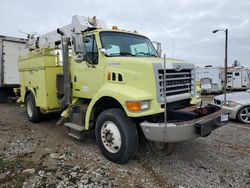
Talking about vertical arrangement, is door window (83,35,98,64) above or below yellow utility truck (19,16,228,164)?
above

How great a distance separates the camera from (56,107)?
685cm

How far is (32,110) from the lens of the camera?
24.9 feet

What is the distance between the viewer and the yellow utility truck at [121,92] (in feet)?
13.4

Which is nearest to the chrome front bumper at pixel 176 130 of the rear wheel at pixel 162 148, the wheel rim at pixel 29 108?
the rear wheel at pixel 162 148

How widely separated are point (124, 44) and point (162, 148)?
7.67 ft

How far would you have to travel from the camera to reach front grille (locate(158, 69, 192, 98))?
4229mm

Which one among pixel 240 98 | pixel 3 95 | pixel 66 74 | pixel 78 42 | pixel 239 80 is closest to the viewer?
pixel 78 42

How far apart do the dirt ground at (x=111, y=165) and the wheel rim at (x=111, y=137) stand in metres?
0.29

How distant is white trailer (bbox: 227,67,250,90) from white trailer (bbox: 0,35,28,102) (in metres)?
20.5

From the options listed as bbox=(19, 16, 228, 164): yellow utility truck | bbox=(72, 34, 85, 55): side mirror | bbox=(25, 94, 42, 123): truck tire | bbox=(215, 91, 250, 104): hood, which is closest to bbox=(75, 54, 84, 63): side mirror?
bbox=(19, 16, 228, 164): yellow utility truck

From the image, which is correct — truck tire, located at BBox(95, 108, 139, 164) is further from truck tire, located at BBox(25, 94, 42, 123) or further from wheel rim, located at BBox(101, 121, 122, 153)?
truck tire, located at BBox(25, 94, 42, 123)

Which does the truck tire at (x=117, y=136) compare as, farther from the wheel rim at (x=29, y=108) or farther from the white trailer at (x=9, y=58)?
the white trailer at (x=9, y=58)

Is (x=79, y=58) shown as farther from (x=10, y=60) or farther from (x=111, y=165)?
(x=10, y=60)

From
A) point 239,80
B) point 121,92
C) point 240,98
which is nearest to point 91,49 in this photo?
point 121,92
